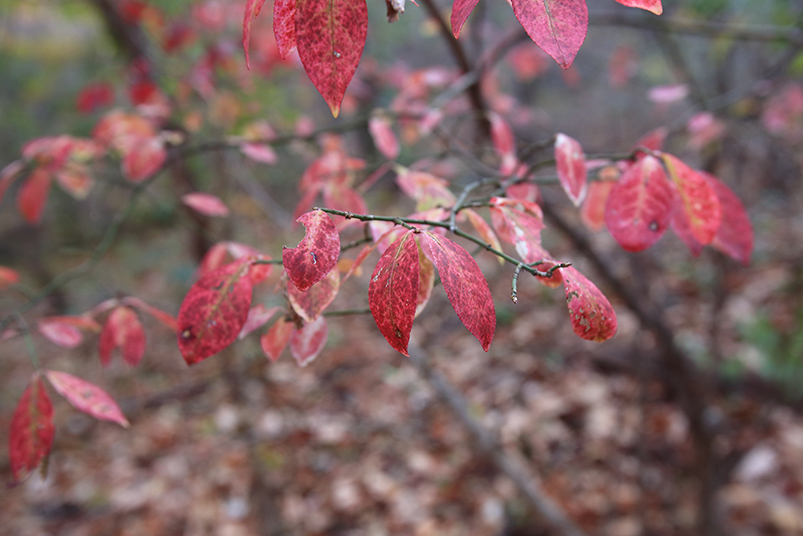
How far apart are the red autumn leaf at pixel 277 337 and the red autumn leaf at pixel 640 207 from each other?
0.41 m

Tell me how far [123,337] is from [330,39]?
68 cm

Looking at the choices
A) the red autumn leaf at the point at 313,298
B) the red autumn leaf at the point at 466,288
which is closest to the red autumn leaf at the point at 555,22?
the red autumn leaf at the point at 466,288

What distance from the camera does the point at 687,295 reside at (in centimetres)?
273

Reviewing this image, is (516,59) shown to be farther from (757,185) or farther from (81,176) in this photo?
(757,185)

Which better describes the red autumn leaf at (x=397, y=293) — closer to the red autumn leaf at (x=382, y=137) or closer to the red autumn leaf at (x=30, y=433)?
the red autumn leaf at (x=30, y=433)

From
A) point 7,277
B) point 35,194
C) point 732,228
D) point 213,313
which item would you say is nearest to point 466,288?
point 213,313

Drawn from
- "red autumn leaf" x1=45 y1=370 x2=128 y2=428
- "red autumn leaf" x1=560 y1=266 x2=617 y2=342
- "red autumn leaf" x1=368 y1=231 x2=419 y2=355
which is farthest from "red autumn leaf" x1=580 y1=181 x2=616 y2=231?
"red autumn leaf" x1=45 y1=370 x2=128 y2=428

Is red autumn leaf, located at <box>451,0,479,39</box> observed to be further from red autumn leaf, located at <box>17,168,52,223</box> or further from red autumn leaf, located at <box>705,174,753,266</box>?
red autumn leaf, located at <box>17,168,52,223</box>

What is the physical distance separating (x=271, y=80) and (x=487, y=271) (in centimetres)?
→ 218

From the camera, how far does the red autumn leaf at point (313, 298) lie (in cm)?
42

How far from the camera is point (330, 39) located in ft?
1.09

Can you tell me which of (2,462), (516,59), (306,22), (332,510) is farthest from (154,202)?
(2,462)

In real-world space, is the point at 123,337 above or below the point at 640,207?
below

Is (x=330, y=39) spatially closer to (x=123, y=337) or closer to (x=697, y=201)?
(x=697, y=201)
